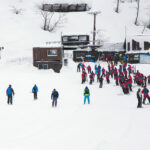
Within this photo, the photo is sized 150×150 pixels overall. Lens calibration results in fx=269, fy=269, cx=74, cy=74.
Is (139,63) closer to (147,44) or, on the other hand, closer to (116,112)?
(147,44)

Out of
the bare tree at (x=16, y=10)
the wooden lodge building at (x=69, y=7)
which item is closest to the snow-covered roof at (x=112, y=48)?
the wooden lodge building at (x=69, y=7)

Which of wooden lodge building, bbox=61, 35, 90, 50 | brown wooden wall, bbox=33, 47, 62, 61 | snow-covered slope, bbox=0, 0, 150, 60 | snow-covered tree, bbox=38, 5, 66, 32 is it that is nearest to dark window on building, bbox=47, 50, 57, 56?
brown wooden wall, bbox=33, 47, 62, 61

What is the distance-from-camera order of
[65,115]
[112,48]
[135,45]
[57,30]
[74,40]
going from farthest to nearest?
[57,30] < [74,40] < [112,48] < [135,45] < [65,115]

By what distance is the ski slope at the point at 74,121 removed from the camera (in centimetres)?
1038

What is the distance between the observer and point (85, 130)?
1206 centimetres

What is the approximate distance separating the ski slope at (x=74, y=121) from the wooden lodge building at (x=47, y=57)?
40.8 ft

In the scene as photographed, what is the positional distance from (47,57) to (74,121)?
24.8 m

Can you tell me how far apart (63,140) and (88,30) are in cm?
5082

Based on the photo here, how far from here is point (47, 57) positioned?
37.9 m

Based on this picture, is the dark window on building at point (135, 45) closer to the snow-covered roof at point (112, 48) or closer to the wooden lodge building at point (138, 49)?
the wooden lodge building at point (138, 49)

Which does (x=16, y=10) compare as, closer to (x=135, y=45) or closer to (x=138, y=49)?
(x=135, y=45)

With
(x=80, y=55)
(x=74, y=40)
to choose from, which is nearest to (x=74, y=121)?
(x=80, y=55)

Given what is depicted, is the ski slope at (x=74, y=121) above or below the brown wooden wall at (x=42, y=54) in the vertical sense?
below

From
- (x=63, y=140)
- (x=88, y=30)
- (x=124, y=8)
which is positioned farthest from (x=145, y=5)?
(x=63, y=140)
